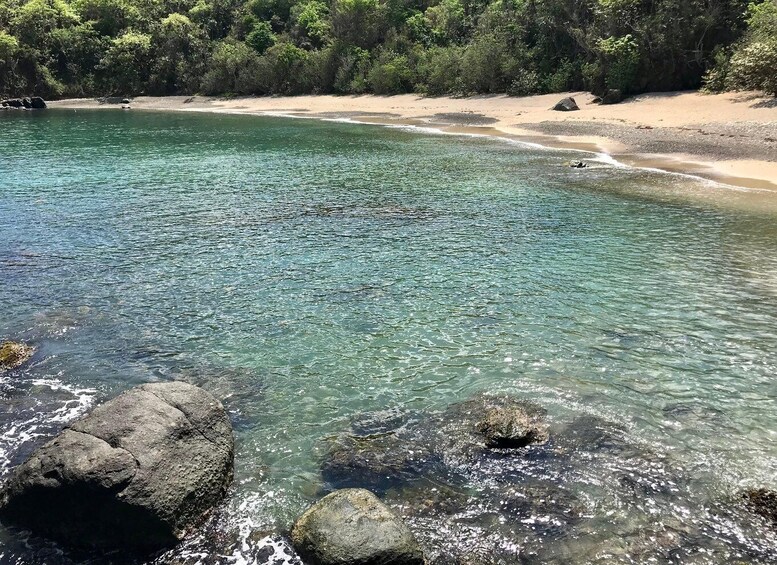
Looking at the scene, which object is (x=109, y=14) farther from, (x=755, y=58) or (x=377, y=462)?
(x=377, y=462)

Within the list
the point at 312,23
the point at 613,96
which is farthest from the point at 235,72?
the point at 613,96

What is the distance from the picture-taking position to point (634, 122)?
127 ft

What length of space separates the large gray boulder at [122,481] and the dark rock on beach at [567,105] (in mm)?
44067

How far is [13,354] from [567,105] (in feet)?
141

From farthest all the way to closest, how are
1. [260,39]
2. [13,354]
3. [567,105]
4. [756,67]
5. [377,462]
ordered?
1. [260,39]
2. [567,105]
3. [756,67]
4. [13,354]
5. [377,462]

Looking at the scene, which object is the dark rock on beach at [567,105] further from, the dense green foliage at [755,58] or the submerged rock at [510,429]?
the submerged rock at [510,429]

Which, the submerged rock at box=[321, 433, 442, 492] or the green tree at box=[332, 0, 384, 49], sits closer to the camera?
the submerged rock at box=[321, 433, 442, 492]

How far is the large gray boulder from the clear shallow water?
1.17ft

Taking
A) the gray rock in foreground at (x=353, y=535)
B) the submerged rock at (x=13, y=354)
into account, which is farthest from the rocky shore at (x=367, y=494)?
the submerged rock at (x=13, y=354)

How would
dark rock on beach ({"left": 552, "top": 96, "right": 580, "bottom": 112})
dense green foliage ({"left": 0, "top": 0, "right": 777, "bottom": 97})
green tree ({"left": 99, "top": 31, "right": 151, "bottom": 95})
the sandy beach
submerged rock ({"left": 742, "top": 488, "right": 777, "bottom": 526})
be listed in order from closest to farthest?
submerged rock ({"left": 742, "top": 488, "right": 777, "bottom": 526}), the sandy beach, dense green foliage ({"left": 0, "top": 0, "right": 777, "bottom": 97}), dark rock on beach ({"left": 552, "top": 96, "right": 580, "bottom": 112}), green tree ({"left": 99, "top": 31, "right": 151, "bottom": 95})

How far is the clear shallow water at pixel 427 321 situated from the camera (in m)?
7.31

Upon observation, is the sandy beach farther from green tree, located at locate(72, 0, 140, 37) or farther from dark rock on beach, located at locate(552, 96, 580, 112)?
green tree, located at locate(72, 0, 140, 37)

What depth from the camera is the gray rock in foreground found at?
18.8 ft

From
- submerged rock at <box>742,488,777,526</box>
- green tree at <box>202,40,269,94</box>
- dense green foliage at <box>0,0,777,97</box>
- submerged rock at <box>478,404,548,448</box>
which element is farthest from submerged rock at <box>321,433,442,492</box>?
green tree at <box>202,40,269,94</box>
